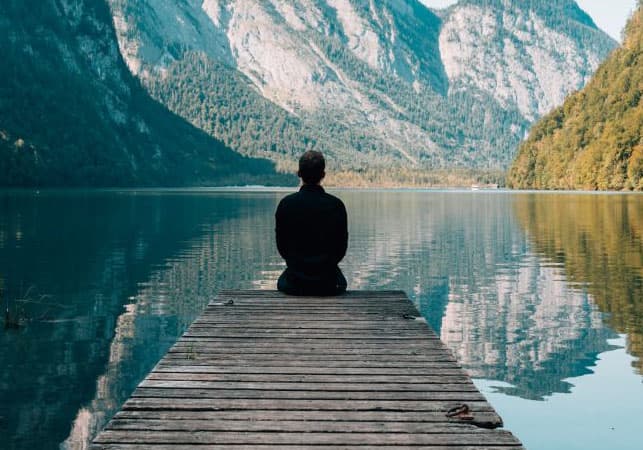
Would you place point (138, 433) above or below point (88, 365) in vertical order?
above

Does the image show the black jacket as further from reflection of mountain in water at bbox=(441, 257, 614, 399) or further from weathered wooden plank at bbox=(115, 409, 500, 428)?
weathered wooden plank at bbox=(115, 409, 500, 428)

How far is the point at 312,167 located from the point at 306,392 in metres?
6.14

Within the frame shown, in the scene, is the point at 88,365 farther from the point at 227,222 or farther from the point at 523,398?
the point at 227,222

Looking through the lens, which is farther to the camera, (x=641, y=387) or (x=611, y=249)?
(x=611, y=249)

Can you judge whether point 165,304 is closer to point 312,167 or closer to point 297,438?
point 312,167

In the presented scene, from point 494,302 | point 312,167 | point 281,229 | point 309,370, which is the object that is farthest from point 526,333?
point 309,370

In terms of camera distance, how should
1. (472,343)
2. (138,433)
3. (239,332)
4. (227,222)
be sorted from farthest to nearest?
(227,222)
(472,343)
(239,332)
(138,433)

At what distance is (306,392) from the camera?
35.0 feet

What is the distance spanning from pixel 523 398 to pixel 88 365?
1095cm

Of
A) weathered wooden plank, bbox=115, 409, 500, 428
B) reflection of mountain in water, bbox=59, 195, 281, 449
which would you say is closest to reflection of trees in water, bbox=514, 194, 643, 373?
weathered wooden plank, bbox=115, 409, 500, 428

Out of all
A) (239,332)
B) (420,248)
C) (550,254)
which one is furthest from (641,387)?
(420,248)

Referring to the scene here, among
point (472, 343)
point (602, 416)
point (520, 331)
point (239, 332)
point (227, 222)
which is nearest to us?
point (239, 332)

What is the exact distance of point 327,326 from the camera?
49.4 ft

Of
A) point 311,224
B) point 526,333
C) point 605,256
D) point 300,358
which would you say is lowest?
point 605,256
